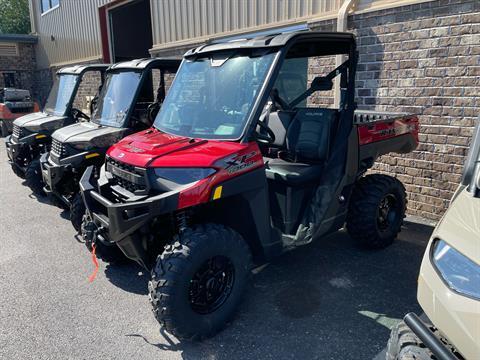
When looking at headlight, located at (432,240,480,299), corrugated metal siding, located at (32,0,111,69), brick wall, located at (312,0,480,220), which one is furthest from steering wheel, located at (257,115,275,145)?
corrugated metal siding, located at (32,0,111,69)

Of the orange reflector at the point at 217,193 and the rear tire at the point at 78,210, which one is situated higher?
the orange reflector at the point at 217,193

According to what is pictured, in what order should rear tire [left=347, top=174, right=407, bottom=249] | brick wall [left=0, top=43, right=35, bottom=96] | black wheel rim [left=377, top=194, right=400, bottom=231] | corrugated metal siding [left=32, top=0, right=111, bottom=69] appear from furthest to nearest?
brick wall [left=0, top=43, right=35, bottom=96]
corrugated metal siding [left=32, top=0, right=111, bottom=69]
black wheel rim [left=377, top=194, right=400, bottom=231]
rear tire [left=347, top=174, right=407, bottom=249]

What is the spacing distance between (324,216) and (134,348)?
6.12 ft

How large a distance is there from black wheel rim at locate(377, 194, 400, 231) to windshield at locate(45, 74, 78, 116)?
17.3 ft

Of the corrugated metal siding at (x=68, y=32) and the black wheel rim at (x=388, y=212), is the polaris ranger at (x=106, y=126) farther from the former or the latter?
the corrugated metal siding at (x=68, y=32)

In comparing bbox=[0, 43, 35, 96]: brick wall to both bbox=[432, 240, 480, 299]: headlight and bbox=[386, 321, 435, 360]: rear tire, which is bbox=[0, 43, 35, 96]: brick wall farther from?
bbox=[432, 240, 480, 299]: headlight

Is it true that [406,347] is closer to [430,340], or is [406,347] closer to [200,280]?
[430,340]

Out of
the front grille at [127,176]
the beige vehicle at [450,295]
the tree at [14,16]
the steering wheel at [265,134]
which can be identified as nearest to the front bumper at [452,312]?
the beige vehicle at [450,295]

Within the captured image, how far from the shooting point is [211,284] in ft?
9.36

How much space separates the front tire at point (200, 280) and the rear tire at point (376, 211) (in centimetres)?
155

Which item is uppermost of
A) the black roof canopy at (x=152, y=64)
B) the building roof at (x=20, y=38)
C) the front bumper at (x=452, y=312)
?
the building roof at (x=20, y=38)

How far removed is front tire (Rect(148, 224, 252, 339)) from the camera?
262cm

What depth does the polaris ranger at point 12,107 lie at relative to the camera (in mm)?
12773

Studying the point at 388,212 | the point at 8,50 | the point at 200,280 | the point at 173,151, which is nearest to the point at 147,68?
the point at 173,151
